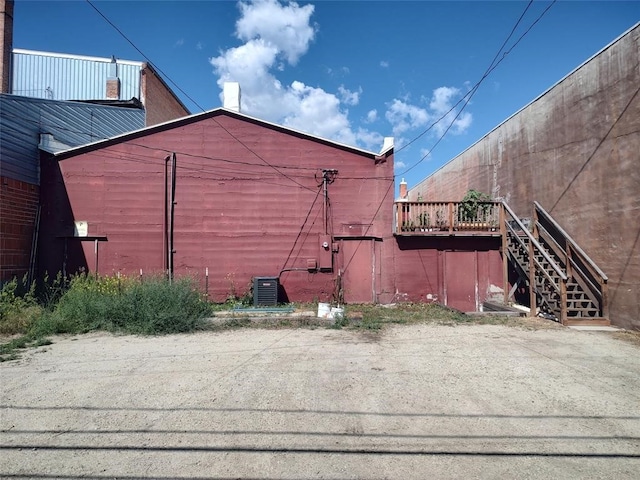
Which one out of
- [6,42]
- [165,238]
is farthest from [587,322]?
[6,42]

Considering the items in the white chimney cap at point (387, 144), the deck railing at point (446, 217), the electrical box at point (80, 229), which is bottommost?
the electrical box at point (80, 229)

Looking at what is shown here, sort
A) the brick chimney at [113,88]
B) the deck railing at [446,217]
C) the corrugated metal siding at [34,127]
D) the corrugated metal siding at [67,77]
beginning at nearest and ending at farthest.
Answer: the corrugated metal siding at [34,127] → the deck railing at [446,217] → the brick chimney at [113,88] → the corrugated metal siding at [67,77]

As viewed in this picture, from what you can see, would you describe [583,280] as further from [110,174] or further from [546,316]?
[110,174]

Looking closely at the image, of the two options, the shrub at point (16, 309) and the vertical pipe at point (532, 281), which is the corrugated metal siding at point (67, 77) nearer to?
the shrub at point (16, 309)

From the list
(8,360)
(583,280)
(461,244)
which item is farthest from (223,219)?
(583,280)

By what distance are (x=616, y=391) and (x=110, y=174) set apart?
1388cm

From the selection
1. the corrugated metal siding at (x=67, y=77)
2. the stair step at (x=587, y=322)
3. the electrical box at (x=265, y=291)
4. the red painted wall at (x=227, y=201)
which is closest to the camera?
the stair step at (x=587, y=322)

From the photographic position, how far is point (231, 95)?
13906 millimetres

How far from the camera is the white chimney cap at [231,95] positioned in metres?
13.8

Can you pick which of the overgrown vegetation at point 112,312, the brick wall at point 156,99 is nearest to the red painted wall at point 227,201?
the overgrown vegetation at point 112,312

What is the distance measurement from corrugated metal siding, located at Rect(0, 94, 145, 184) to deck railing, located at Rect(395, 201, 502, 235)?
38.7ft

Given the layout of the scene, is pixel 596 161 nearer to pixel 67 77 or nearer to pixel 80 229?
pixel 80 229

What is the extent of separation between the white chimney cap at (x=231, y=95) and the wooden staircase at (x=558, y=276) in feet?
34.0

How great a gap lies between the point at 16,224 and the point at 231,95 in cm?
809
